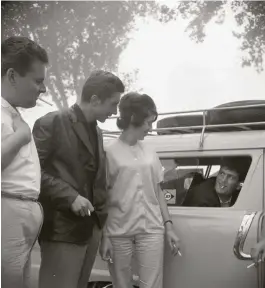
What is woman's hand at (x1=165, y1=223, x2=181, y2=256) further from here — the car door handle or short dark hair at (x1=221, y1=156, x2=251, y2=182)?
short dark hair at (x1=221, y1=156, x2=251, y2=182)

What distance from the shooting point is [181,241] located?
2396 millimetres

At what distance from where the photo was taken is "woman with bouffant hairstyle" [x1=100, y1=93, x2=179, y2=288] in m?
2.21

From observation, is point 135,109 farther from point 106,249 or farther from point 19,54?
point 19,54

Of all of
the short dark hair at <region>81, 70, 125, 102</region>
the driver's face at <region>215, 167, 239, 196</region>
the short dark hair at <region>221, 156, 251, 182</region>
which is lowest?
the driver's face at <region>215, 167, 239, 196</region>

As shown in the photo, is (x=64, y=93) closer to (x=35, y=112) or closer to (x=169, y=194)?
(x=35, y=112)

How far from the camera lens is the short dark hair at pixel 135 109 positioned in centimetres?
231

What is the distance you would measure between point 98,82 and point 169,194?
2.79 feet

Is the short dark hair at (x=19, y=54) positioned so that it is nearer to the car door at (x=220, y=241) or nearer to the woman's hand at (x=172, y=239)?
the woman's hand at (x=172, y=239)

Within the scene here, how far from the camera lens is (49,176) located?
1.95m

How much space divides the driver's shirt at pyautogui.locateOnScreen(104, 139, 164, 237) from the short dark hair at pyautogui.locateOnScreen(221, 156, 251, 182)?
0.49 m

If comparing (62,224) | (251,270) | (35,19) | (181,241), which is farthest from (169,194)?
(35,19)

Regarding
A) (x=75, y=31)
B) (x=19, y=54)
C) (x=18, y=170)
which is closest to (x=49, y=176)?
(x=18, y=170)

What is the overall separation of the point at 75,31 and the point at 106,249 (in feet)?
4.58

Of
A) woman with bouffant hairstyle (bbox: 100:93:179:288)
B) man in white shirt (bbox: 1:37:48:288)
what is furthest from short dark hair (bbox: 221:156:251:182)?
man in white shirt (bbox: 1:37:48:288)
